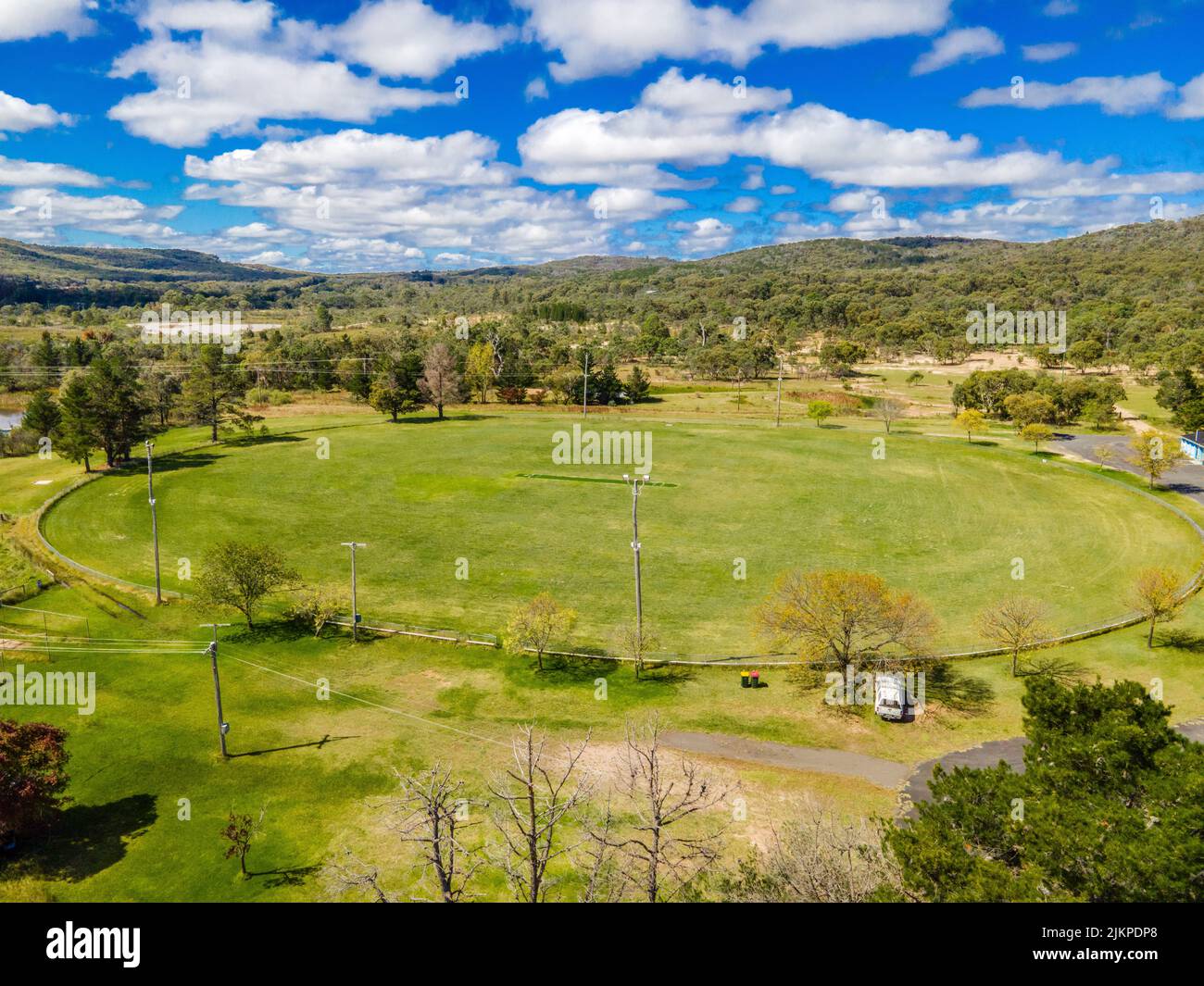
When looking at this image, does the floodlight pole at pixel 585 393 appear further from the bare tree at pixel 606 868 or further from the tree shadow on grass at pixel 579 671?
the bare tree at pixel 606 868

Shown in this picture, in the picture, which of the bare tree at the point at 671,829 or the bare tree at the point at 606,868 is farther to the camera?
the bare tree at the point at 671,829

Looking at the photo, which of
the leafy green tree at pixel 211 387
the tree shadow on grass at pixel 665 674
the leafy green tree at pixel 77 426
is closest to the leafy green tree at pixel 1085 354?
the tree shadow on grass at pixel 665 674

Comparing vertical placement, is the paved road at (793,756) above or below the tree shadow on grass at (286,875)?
above

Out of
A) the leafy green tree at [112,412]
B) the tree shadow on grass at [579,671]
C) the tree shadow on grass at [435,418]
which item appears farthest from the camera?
the tree shadow on grass at [435,418]

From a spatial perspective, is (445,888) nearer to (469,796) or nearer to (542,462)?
(469,796)

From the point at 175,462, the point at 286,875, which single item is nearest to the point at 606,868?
the point at 286,875

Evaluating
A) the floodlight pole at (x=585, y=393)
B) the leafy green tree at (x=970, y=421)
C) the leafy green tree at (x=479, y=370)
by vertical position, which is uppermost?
the leafy green tree at (x=479, y=370)

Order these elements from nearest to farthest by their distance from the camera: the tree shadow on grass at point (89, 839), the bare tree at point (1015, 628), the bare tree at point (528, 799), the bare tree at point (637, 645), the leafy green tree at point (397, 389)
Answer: the bare tree at point (528, 799)
the tree shadow on grass at point (89, 839)
the bare tree at point (1015, 628)
the bare tree at point (637, 645)
the leafy green tree at point (397, 389)
